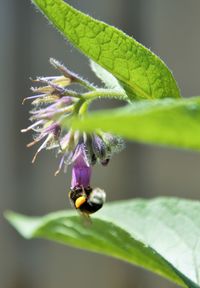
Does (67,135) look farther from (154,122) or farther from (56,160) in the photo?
(56,160)

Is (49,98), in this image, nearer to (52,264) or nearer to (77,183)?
(77,183)

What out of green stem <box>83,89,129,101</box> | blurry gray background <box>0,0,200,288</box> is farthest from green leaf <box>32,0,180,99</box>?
blurry gray background <box>0,0,200,288</box>

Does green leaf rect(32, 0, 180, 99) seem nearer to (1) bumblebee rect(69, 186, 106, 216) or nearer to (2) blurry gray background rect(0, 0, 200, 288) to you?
(1) bumblebee rect(69, 186, 106, 216)

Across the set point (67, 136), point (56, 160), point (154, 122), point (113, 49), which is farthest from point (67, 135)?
point (56, 160)

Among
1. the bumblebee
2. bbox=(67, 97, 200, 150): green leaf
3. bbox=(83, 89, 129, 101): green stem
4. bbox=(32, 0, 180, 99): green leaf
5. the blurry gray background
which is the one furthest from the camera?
the blurry gray background

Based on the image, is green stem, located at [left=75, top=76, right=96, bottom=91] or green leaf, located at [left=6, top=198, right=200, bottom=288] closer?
green stem, located at [left=75, top=76, right=96, bottom=91]

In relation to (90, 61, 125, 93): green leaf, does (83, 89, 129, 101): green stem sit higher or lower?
lower
